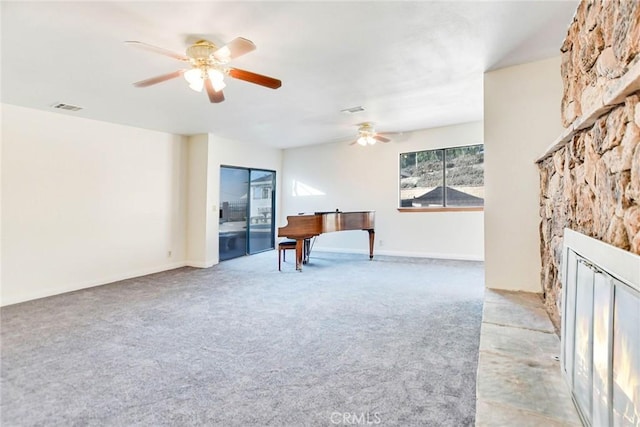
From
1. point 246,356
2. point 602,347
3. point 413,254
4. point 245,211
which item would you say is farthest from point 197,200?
point 602,347

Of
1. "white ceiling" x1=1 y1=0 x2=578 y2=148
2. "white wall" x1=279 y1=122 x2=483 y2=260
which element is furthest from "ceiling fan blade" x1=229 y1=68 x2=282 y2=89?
"white wall" x1=279 y1=122 x2=483 y2=260

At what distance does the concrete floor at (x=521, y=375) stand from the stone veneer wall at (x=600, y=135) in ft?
0.92

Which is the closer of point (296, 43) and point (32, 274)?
point (296, 43)

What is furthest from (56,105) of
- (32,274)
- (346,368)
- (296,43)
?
(346,368)

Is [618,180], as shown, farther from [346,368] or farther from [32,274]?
[32,274]

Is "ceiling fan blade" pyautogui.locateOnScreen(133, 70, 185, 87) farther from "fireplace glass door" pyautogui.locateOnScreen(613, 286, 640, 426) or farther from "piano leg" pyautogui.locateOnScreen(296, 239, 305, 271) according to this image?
"piano leg" pyautogui.locateOnScreen(296, 239, 305, 271)

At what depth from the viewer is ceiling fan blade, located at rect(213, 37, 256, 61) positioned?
6.76 ft

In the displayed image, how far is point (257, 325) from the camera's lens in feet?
9.71

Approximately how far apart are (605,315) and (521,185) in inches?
88.0

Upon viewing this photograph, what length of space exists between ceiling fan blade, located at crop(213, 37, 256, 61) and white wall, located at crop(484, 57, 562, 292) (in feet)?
8.09

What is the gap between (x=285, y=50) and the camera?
269 centimetres

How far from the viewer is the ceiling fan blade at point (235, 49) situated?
6.76 ft

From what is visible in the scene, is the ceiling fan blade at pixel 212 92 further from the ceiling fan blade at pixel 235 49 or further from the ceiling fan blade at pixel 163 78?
the ceiling fan blade at pixel 235 49

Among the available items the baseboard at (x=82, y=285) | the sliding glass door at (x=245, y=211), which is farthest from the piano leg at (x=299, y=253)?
the baseboard at (x=82, y=285)
